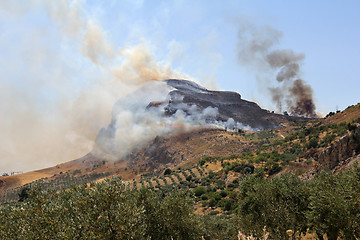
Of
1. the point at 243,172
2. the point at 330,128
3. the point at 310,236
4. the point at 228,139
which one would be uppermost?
the point at 228,139

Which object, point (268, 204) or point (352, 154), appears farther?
point (352, 154)

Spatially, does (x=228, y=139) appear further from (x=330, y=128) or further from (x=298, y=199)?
(x=298, y=199)

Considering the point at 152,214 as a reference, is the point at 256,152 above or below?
below

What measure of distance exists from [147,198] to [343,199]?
68.3 feet

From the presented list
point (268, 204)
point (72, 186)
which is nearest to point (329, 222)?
point (268, 204)

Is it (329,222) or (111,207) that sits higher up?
(111,207)

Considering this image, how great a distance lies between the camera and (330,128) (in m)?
101

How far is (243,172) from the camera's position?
93312 mm

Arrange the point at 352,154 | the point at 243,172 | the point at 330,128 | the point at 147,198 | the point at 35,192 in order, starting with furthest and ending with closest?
the point at 330,128
the point at 243,172
the point at 352,154
the point at 147,198
the point at 35,192

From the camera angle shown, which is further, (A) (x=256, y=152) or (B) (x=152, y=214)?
(A) (x=256, y=152)

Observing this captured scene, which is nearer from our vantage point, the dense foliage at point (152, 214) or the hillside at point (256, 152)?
the dense foliage at point (152, 214)

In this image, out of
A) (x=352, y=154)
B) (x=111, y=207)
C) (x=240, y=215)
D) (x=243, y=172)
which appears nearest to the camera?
(x=111, y=207)

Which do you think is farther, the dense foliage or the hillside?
the hillside

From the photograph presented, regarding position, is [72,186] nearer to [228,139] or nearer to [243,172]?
[243,172]
